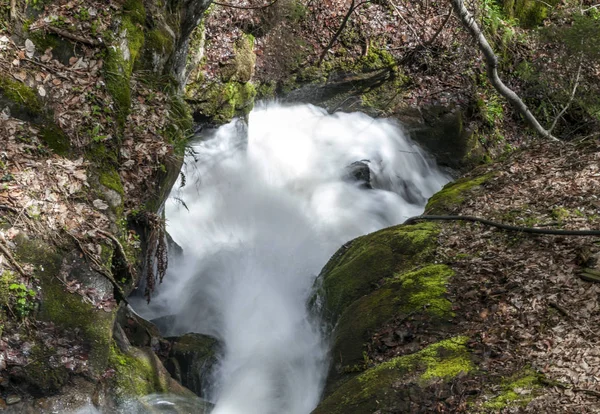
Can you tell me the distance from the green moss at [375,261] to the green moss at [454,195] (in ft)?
1.93

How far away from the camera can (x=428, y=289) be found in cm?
529

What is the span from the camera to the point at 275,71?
40.8ft

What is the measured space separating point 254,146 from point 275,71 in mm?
2112

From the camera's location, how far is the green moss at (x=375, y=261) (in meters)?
6.14

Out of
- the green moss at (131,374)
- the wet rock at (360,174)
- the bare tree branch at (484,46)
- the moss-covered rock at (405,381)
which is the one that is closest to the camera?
the moss-covered rock at (405,381)

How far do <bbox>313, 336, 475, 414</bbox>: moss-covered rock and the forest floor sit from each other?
0.15m

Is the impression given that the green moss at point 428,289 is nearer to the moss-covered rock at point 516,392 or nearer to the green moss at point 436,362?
the green moss at point 436,362

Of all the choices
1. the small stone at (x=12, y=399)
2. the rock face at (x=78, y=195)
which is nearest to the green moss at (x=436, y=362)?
the rock face at (x=78, y=195)

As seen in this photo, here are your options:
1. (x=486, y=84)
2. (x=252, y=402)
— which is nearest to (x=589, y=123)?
(x=486, y=84)

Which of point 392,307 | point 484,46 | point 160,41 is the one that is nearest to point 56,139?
point 160,41

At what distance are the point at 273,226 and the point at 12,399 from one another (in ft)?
22.2

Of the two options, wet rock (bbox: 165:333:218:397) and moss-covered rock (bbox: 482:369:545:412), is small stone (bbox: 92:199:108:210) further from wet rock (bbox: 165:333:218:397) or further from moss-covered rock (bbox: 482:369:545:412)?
moss-covered rock (bbox: 482:369:545:412)

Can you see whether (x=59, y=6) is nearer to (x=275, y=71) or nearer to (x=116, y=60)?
(x=116, y=60)

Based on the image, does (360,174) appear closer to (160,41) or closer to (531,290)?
(160,41)
